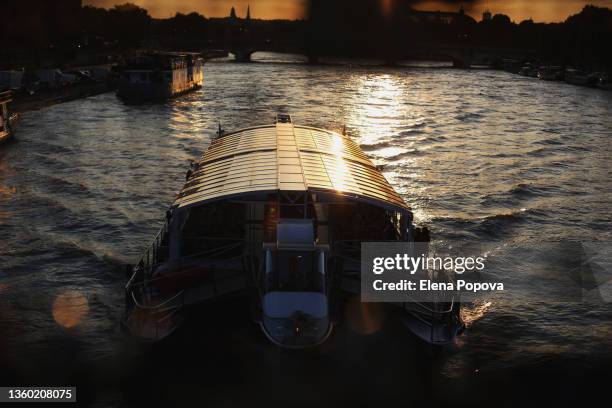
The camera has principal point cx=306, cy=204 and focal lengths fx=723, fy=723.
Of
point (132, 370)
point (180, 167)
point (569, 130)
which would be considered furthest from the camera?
point (569, 130)

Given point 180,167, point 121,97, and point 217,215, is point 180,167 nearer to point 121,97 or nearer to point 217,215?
point 217,215

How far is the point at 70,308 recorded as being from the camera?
20.5 m

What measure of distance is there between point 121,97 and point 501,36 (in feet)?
441

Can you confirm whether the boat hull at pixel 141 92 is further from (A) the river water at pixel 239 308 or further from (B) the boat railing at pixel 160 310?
(B) the boat railing at pixel 160 310

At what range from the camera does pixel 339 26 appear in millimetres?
127000

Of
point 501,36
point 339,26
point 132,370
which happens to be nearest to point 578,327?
point 132,370

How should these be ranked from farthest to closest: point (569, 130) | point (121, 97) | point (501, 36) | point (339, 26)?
1. point (501, 36)
2. point (339, 26)
3. point (121, 97)
4. point (569, 130)

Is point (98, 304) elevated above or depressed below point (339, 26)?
below

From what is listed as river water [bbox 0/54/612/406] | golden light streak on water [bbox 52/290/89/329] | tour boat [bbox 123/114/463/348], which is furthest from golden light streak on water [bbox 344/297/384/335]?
golden light streak on water [bbox 52/290/89/329]

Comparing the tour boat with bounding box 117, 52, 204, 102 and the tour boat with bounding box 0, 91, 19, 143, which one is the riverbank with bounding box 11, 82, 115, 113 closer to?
the tour boat with bounding box 117, 52, 204, 102

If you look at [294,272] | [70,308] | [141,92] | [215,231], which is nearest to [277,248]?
[294,272]

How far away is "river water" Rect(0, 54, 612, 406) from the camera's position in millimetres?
16531

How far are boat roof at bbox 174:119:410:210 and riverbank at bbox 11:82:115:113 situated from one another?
4379 centimetres

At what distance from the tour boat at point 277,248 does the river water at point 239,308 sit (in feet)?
3.55
